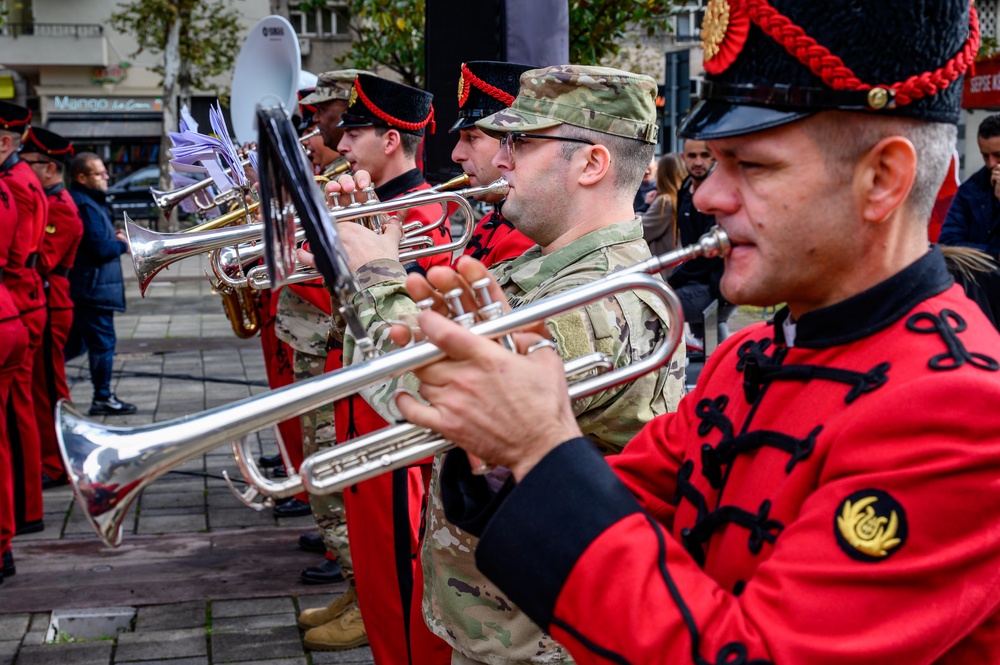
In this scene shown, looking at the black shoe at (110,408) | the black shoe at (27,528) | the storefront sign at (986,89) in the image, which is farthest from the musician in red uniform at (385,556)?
the storefront sign at (986,89)

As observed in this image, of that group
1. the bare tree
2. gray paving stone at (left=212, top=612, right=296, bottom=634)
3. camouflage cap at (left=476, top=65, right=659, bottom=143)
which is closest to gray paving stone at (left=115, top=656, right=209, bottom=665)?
gray paving stone at (left=212, top=612, right=296, bottom=634)

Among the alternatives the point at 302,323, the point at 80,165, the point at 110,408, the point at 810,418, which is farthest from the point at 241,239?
the point at 80,165

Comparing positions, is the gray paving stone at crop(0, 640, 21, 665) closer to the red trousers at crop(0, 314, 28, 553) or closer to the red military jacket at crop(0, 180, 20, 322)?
the red trousers at crop(0, 314, 28, 553)

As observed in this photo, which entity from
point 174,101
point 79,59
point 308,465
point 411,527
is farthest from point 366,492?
point 79,59

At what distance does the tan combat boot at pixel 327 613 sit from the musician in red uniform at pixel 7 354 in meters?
1.49

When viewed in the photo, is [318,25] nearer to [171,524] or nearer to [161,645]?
[171,524]

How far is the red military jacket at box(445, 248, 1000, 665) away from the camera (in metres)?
1.24

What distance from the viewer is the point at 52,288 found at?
23.4 ft

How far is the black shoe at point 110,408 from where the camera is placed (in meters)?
8.16

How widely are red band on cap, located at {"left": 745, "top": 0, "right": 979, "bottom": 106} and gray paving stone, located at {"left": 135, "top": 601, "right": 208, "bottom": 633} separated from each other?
12.3 feet

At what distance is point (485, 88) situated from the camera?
3.93m

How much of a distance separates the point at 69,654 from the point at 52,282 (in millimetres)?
3559

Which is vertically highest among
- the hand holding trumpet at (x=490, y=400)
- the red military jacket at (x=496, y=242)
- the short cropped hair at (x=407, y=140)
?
the short cropped hair at (x=407, y=140)

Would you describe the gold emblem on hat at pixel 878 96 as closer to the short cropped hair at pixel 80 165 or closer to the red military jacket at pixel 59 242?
the red military jacket at pixel 59 242
